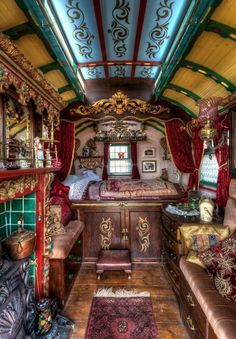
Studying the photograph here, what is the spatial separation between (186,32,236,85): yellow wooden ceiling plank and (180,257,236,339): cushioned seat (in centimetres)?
251

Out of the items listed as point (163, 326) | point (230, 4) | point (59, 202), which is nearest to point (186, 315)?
point (163, 326)

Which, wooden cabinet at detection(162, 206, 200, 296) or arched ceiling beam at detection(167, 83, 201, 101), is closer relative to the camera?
wooden cabinet at detection(162, 206, 200, 296)

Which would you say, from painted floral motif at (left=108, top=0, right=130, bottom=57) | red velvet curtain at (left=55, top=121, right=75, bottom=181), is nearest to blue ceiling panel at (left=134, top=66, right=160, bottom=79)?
painted floral motif at (left=108, top=0, right=130, bottom=57)

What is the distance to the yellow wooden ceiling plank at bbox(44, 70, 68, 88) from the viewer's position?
3.16 meters

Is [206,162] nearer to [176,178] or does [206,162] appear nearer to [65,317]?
[176,178]

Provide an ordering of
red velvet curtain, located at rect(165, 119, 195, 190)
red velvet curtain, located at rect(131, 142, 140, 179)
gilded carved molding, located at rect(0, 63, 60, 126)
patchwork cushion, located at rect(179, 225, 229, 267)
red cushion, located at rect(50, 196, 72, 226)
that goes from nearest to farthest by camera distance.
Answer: gilded carved molding, located at rect(0, 63, 60, 126) < patchwork cushion, located at rect(179, 225, 229, 267) < red cushion, located at rect(50, 196, 72, 226) < red velvet curtain, located at rect(165, 119, 195, 190) < red velvet curtain, located at rect(131, 142, 140, 179)

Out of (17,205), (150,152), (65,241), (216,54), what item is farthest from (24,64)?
(150,152)

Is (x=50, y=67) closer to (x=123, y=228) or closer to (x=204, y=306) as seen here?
(x=123, y=228)

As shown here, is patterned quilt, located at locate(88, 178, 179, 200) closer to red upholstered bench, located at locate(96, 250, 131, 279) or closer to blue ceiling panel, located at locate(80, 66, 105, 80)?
red upholstered bench, located at locate(96, 250, 131, 279)

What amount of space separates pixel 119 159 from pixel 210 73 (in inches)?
171

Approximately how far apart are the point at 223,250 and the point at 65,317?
220 centimetres

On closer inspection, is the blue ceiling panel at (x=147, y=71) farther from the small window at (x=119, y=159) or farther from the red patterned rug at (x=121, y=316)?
the red patterned rug at (x=121, y=316)

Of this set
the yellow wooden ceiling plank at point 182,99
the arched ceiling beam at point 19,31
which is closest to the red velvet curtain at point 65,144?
the yellow wooden ceiling plank at point 182,99

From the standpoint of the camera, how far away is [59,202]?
4105mm
